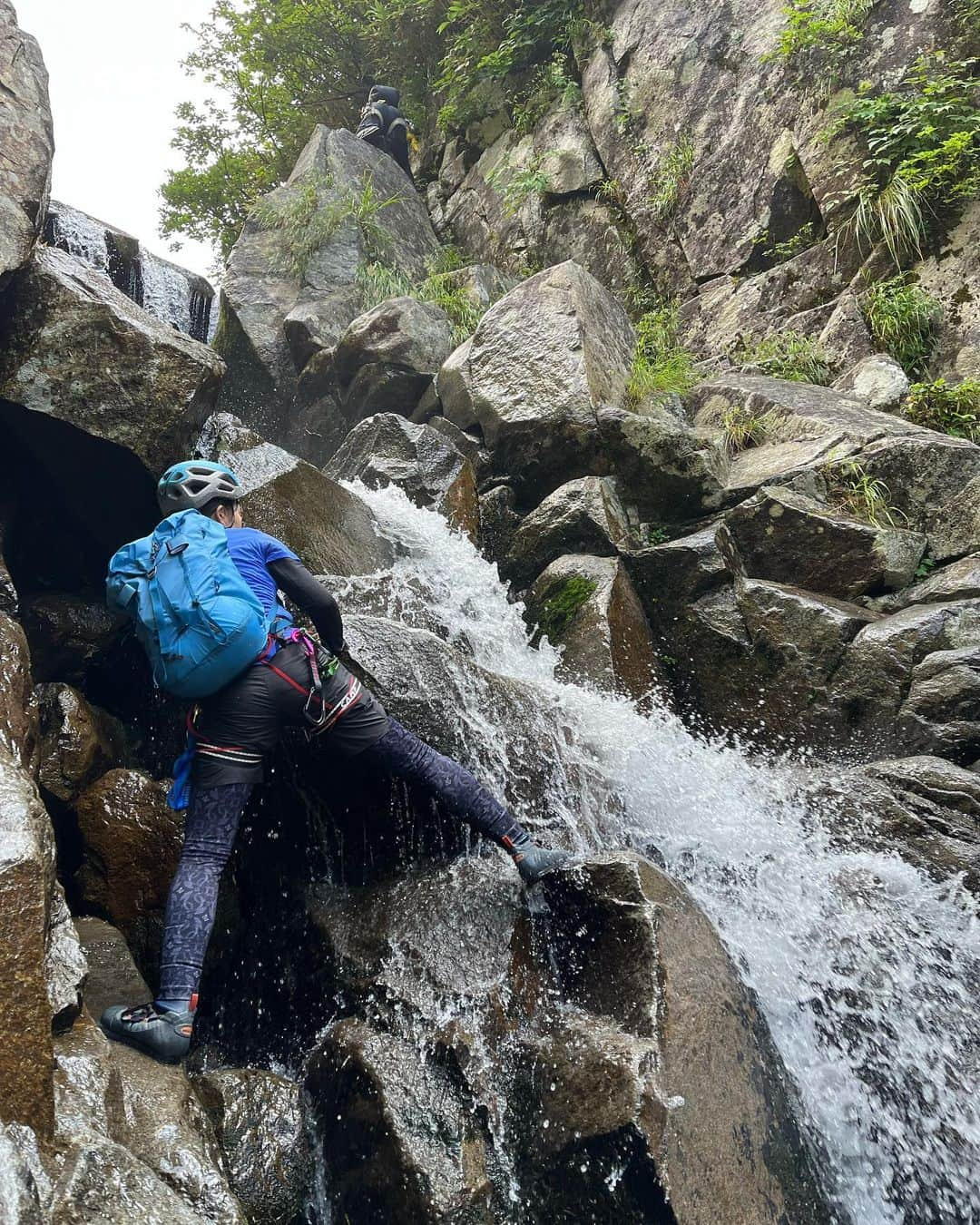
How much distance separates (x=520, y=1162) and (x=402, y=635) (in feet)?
9.41

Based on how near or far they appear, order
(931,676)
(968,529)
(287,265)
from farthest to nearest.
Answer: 1. (287,265)
2. (968,529)
3. (931,676)

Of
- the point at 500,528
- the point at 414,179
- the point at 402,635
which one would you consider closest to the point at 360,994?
the point at 402,635

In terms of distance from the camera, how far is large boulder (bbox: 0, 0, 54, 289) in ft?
20.2

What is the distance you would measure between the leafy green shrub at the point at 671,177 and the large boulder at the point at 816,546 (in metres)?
7.14

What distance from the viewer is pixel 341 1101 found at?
3395 mm

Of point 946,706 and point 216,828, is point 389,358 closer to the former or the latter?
point 946,706

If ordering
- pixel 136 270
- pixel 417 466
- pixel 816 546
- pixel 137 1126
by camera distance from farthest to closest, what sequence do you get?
pixel 136 270 < pixel 417 466 < pixel 816 546 < pixel 137 1126

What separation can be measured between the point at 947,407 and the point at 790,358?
2114 mm

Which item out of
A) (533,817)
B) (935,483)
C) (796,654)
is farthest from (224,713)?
(935,483)

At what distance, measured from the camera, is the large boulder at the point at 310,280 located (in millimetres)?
11969

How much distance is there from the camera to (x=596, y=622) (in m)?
6.77

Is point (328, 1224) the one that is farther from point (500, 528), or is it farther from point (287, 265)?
point (287, 265)

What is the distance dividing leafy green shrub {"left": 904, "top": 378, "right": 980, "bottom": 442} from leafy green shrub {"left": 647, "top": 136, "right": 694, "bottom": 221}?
230 inches

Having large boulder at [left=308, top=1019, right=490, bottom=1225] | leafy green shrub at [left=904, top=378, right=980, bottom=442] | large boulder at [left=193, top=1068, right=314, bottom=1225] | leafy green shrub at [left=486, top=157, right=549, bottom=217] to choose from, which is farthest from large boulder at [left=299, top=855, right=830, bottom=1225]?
leafy green shrub at [left=486, top=157, right=549, bottom=217]
